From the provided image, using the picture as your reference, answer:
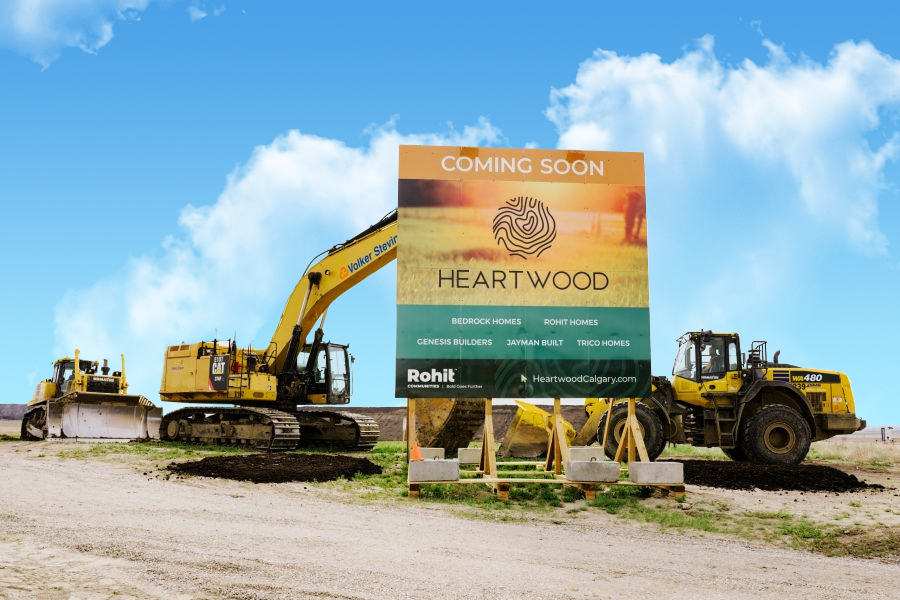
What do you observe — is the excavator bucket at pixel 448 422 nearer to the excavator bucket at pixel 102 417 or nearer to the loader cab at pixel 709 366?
the loader cab at pixel 709 366

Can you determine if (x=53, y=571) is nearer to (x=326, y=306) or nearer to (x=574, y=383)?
(x=574, y=383)

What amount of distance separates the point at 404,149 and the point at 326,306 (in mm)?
9831

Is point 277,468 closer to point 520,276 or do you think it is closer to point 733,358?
point 520,276

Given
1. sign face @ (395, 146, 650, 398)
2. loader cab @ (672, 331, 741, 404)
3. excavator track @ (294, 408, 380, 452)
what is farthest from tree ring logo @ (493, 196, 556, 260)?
excavator track @ (294, 408, 380, 452)

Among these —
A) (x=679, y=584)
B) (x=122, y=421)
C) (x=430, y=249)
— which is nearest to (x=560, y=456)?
(x=430, y=249)

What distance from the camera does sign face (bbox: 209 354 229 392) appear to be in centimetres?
2267

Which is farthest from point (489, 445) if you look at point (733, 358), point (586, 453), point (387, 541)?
point (733, 358)

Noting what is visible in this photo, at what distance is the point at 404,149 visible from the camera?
13.5 m

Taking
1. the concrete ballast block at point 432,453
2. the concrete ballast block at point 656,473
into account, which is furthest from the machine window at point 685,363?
the concrete ballast block at point 432,453

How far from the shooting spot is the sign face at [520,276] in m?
13.2

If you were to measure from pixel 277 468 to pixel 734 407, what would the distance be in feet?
36.3

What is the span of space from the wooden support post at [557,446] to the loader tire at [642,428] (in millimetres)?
4560

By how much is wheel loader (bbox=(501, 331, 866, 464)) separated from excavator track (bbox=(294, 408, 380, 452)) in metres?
4.43

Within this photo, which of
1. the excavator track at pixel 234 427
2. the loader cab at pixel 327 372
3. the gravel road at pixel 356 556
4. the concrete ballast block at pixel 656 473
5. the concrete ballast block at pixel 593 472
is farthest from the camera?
the loader cab at pixel 327 372
